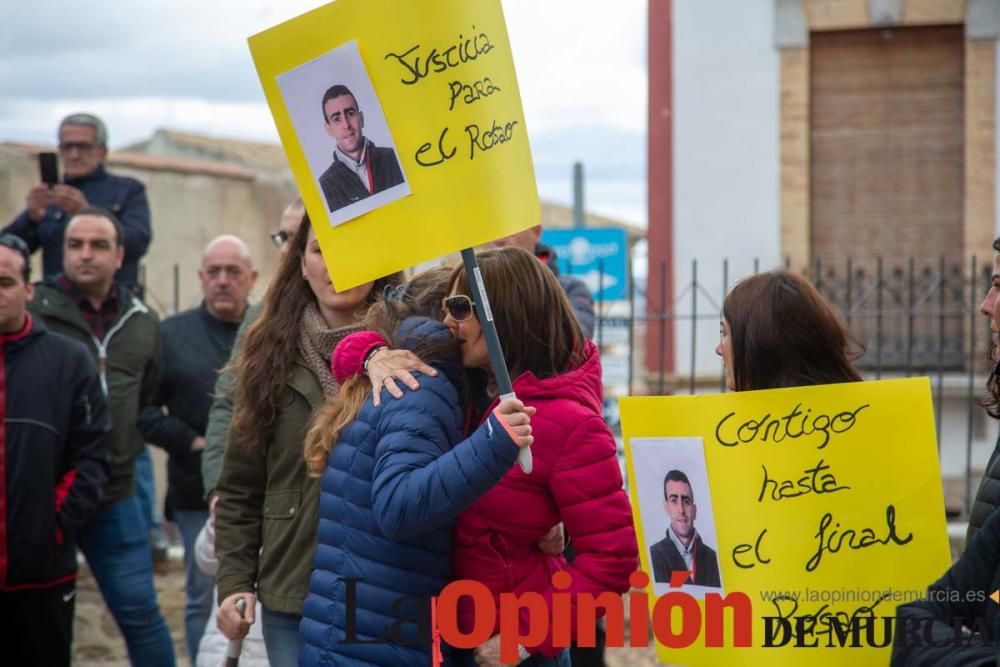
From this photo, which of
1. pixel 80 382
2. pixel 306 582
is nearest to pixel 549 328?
pixel 306 582

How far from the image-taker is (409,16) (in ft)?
9.15

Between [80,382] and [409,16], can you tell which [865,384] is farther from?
[80,382]

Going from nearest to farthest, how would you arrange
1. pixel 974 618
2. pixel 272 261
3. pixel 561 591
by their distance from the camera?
pixel 974 618 → pixel 561 591 → pixel 272 261

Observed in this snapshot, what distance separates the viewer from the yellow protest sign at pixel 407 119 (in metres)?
2.78

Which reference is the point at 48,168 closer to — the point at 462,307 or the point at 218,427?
the point at 218,427

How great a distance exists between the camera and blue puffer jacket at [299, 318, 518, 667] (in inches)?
105

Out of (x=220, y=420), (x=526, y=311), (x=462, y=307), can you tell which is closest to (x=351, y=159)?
(x=462, y=307)

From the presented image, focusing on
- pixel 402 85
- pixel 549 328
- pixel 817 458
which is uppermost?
pixel 402 85

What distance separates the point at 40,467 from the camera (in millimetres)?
4605

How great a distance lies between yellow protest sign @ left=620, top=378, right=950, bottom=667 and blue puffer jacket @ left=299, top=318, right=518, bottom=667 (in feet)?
1.57

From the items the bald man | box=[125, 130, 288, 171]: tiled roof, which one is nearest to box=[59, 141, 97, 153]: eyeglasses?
the bald man

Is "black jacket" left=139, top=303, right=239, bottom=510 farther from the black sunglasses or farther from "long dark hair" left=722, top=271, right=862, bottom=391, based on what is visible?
"long dark hair" left=722, top=271, right=862, bottom=391

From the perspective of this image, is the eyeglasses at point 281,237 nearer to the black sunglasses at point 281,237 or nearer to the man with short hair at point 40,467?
the black sunglasses at point 281,237

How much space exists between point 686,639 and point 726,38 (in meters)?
8.99
